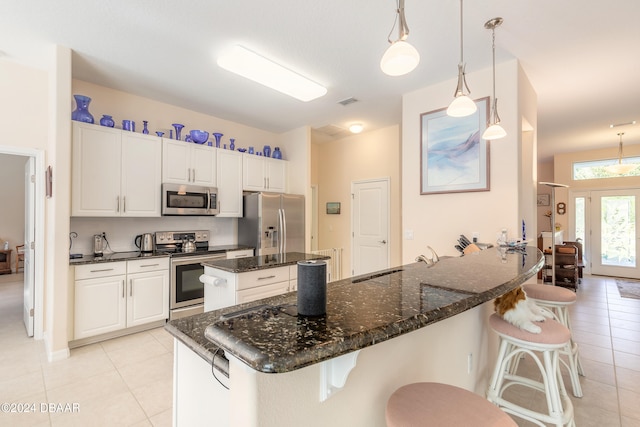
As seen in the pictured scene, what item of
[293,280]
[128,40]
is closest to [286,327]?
[293,280]

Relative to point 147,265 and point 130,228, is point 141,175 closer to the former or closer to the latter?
point 130,228

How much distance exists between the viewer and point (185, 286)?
12.0ft

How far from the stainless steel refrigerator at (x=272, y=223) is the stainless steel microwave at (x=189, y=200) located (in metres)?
0.52

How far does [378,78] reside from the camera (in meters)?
3.33

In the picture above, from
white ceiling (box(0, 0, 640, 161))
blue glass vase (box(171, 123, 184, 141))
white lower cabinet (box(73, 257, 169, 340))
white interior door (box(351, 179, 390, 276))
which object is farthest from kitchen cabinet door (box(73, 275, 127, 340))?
white interior door (box(351, 179, 390, 276))

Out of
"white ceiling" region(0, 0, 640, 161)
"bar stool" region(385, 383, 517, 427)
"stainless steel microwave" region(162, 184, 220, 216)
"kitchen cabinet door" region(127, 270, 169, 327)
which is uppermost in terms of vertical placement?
"white ceiling" region(0, 0, 640, 161)

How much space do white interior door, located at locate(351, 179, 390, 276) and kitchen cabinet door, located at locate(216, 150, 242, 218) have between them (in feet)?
7.26

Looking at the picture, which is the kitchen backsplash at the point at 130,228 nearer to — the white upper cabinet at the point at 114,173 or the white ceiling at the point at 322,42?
the white upper cabinet at the point at 114,173

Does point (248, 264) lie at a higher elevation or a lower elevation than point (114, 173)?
lower

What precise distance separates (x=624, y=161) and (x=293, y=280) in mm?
7903

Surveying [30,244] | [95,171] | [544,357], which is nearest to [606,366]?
[544,357]

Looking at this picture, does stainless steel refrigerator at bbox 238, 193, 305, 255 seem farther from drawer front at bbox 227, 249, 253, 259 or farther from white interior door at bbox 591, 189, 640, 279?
white interior door at bbox 591, 189, 640, 279

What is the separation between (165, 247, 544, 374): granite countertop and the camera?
2.04 feet

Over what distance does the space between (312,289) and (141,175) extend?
3.55 m
